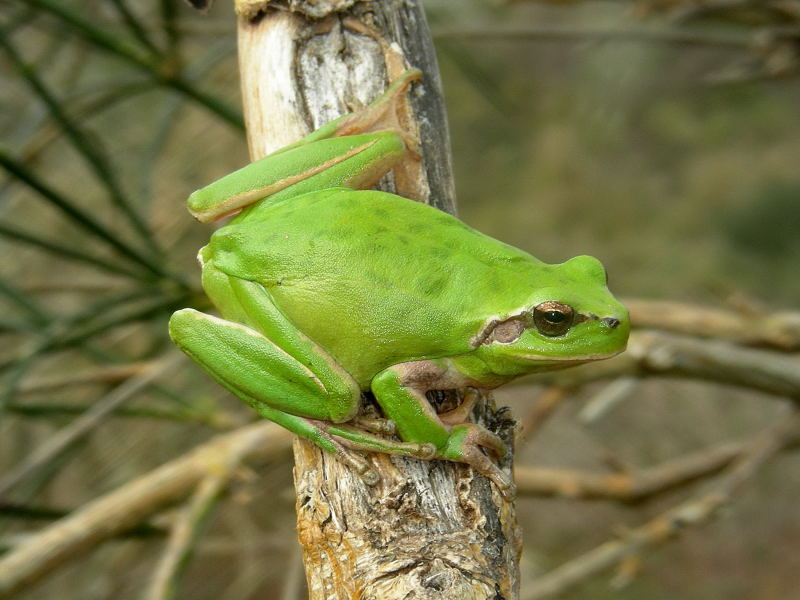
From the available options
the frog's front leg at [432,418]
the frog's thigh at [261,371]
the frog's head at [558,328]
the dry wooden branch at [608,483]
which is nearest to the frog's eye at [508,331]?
the frog's head at [558,328]

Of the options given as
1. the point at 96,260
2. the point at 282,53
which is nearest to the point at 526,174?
the point at 96,260

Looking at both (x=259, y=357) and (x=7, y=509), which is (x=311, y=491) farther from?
(x=7, y=509)

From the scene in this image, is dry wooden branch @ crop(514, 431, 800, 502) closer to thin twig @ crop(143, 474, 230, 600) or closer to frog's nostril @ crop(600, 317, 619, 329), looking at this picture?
thin twig @ crop(143, 474, 230, 600)

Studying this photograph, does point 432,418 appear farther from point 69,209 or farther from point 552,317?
point 69,209

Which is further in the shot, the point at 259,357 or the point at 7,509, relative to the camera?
the point at 7,509

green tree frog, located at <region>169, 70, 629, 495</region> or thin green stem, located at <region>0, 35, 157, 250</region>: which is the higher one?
thin green stem, located at <region>0, 35, 157, 250</region>

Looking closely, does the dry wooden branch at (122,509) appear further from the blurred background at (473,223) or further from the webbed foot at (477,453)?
the webbed foot at (477,453)

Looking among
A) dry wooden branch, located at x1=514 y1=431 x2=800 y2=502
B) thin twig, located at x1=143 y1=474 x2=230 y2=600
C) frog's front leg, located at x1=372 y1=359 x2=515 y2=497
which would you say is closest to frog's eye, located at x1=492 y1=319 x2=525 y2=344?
frog's front leg, located at x1=372 y1=359 x2=515 y2=497
